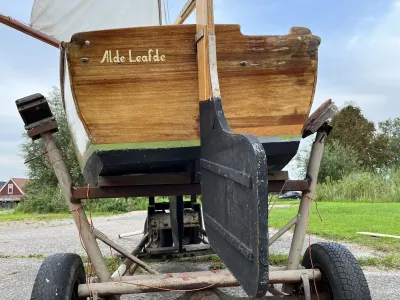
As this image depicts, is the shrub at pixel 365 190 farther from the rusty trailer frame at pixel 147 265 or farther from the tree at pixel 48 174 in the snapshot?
the rusty trailer frame at pixel 147 265

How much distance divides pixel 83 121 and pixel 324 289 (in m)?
1.68

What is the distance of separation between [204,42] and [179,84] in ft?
0.89

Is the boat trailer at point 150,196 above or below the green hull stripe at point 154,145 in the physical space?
below

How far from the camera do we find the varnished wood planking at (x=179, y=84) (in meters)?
2.44

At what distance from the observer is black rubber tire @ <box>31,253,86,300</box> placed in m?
2.31

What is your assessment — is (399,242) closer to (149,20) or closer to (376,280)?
(376,280)

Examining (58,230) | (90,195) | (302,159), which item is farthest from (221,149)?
(302,159)

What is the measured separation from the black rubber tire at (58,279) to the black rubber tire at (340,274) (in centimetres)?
138

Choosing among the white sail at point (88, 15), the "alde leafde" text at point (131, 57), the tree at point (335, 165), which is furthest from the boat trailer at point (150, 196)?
the tree at point (335, 165)

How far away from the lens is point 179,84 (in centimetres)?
252

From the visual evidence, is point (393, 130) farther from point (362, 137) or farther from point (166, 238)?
point (166, 238)

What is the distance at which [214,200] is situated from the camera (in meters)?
2.26

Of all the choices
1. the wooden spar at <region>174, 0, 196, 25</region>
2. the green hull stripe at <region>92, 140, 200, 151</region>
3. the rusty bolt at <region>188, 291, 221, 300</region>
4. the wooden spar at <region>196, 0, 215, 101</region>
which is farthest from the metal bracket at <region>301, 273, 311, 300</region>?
the wooden spar at <region>174, 0, 196, 25</region>

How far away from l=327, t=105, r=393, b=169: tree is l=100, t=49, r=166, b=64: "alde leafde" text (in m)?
35.7
